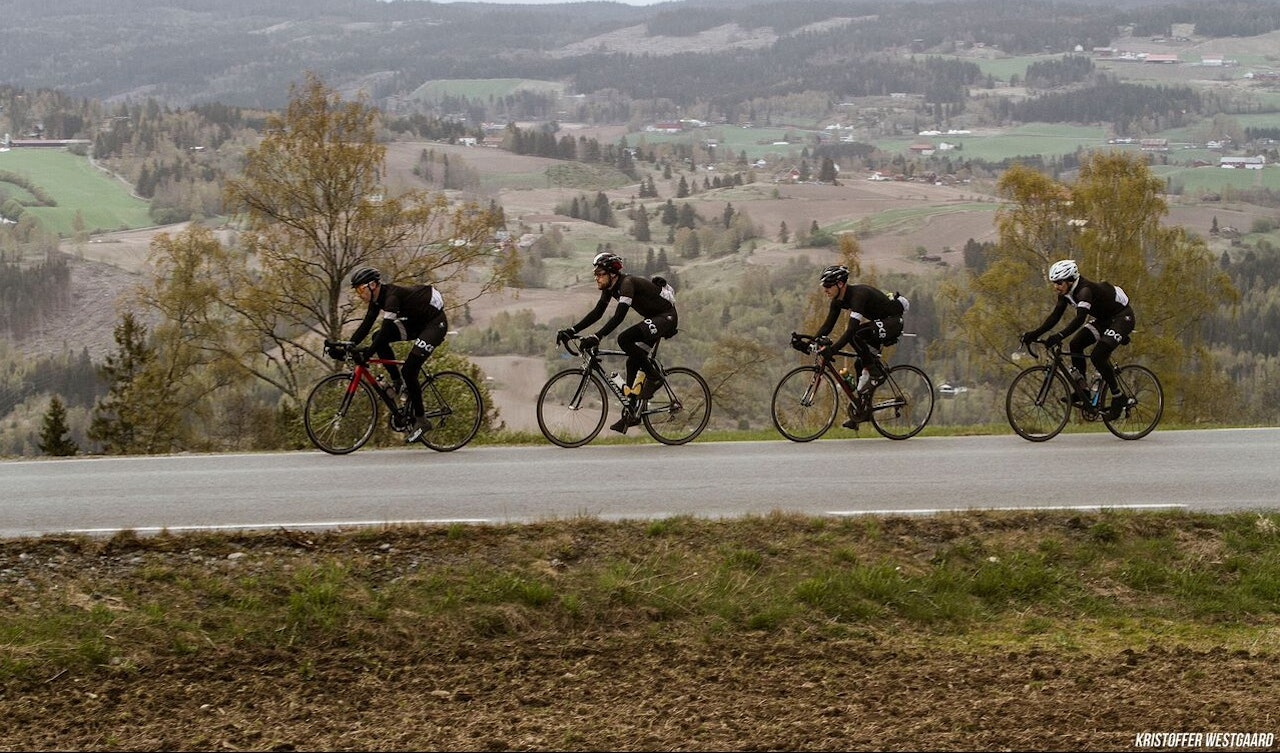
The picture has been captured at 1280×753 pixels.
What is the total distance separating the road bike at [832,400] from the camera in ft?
49.5

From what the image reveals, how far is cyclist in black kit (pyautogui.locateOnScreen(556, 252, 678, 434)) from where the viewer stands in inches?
551

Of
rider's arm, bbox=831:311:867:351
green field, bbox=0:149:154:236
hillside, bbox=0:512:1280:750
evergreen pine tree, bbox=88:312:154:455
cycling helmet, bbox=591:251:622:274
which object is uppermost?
green field, bbox=0:149:154:236

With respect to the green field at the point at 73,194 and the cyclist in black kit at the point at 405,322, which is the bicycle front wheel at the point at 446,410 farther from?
the green field at the point at 73,194

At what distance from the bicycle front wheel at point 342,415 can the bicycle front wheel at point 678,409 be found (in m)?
3.00

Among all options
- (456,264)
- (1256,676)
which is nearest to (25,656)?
(1256,676)

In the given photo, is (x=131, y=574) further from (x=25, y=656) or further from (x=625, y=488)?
(x=625, y=488)

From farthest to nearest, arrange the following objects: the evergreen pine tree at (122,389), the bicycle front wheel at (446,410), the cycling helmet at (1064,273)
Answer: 1. the evergreen pine tree at (122,389)
2. the bicycle front wheel at (446,410)
3. the cycling helmet at (1064,273)

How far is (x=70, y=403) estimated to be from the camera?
95.9m

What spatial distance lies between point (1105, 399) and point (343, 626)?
32.2 feet

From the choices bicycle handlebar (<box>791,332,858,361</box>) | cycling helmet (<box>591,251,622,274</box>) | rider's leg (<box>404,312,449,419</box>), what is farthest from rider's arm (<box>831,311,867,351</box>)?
rider's leg (<box>404,312,449,419</box>)

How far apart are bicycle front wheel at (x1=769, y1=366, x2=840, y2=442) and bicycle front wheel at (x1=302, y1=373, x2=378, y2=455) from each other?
456 cm

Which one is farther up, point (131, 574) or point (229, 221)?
point (229, 221)

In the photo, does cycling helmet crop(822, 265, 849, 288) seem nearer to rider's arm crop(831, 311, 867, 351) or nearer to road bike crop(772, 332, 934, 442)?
rider's arm crop(831, 311, 867, 351)

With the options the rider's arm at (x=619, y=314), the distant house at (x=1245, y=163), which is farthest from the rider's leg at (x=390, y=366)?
the distant house at (x=1245, y=163)
